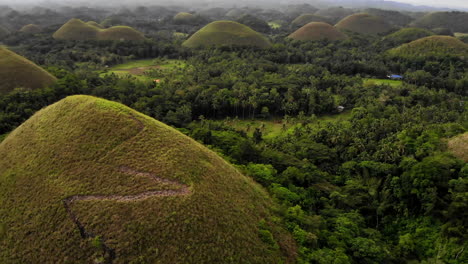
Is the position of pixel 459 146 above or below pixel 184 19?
below

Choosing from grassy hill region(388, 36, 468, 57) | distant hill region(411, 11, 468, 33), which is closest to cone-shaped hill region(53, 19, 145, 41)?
grassy hill region(388, 36, 468, 57)

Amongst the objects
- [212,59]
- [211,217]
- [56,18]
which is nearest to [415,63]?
[212,59]

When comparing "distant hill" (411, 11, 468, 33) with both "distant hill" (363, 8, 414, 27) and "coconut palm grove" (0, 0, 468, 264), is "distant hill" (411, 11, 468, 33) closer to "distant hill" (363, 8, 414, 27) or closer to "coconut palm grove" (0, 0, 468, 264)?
"distant hill" (363, 8, 414, 27)

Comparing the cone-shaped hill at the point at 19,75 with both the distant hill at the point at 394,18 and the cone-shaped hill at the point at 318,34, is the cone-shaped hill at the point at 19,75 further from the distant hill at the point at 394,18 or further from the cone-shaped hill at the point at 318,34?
the distant hill at the point at 394,18

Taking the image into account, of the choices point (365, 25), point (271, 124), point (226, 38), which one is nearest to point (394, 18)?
point (365, 25)

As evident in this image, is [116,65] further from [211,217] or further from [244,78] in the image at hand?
[211,217]

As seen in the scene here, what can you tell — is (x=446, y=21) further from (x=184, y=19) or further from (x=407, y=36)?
(x=184, y=19)
